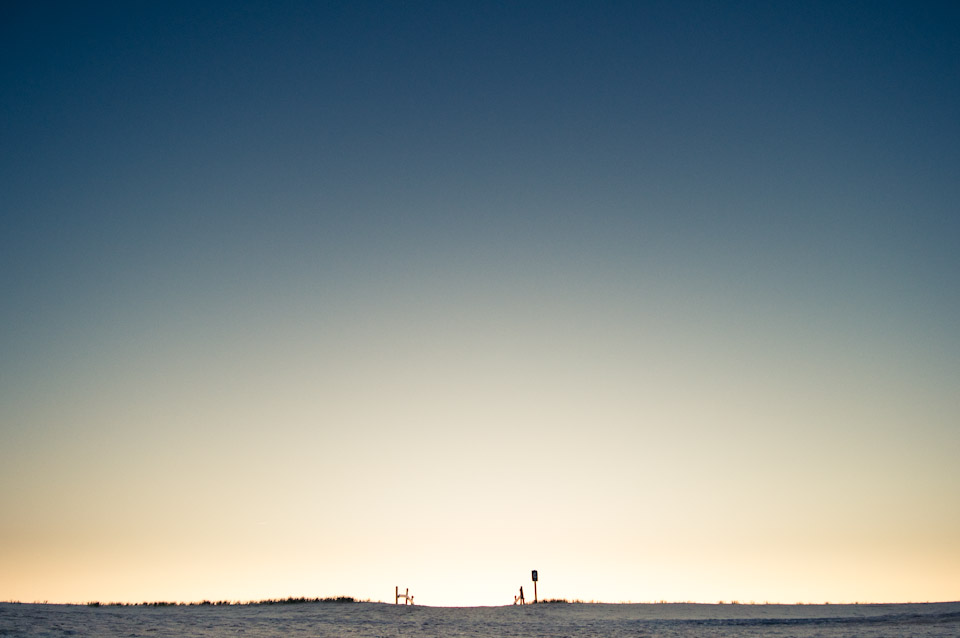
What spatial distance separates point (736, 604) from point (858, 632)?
16.2m

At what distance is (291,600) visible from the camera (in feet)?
118

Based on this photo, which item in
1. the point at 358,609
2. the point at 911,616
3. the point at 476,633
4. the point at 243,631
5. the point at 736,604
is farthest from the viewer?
the point at 736,604

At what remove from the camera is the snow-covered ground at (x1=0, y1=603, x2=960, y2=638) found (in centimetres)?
2206

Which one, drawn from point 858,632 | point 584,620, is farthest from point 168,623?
point 858,632

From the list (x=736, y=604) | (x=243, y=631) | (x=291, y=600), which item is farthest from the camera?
(x=736, y=604)

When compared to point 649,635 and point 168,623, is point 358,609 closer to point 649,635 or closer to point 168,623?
point 168,623

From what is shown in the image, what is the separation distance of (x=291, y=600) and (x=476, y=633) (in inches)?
593

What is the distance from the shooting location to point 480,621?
29.0 metres

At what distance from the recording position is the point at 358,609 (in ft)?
107

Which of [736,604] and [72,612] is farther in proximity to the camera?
[736,604]

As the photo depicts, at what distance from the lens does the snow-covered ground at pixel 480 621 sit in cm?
2206

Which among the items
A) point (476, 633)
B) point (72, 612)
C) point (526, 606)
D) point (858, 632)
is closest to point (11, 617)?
point (72, 612)

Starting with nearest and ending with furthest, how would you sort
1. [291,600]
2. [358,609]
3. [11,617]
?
[11,617], [358,609], [291,600]

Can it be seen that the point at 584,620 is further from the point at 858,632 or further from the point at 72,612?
the point at 72,612
